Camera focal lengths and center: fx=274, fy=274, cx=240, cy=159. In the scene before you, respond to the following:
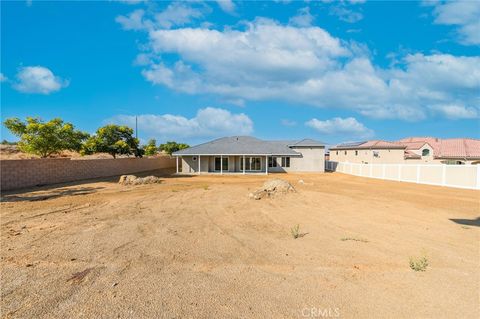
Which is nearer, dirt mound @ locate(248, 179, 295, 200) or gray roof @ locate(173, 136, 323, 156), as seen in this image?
dirt mound @ locate(248, 179, 295, 200)

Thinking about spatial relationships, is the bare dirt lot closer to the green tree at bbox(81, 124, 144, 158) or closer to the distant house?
the green tree at bbox(81, 124, 144, 158)

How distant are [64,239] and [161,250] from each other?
2.53 meters


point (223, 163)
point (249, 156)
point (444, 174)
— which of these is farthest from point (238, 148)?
point (444, 174)

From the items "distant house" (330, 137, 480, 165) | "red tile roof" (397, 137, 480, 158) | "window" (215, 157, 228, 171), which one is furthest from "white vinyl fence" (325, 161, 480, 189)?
"red tile roof" (397, 137, 480, 158)

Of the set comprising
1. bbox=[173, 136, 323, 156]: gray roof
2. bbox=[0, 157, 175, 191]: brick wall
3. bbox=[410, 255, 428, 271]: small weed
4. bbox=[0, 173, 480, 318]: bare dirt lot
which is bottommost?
bbox=[0, 173, 480, 318]: bare dirt lot

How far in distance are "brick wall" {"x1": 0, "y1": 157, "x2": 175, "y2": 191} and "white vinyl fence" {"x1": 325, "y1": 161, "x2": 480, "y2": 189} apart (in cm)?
2542

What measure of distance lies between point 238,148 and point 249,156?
1.66m

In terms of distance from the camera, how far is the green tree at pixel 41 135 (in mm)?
19234

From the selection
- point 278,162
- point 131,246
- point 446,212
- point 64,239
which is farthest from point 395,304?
point 278,162

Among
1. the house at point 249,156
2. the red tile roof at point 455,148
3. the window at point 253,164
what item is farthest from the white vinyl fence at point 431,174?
the red tile roof at point 455,148

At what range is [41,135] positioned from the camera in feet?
64.9

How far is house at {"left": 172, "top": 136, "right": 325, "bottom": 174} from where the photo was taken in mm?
31766

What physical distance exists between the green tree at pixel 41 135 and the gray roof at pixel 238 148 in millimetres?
11626

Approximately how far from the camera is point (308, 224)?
323 inches
